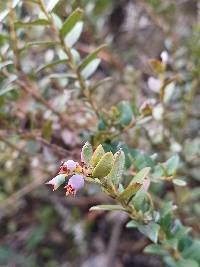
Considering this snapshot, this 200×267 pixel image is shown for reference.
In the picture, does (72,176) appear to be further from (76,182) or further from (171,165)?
(171,165)

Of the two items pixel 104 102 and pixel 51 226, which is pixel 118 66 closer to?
pixel 104 102

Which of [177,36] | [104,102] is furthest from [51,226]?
[177,36]

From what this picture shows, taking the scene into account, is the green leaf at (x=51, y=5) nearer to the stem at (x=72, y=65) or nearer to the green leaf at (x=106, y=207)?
the stem at (x=72, y=65)

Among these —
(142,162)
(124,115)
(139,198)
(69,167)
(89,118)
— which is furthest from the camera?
(89,118)

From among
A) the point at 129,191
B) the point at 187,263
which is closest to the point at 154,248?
the point at 187,263

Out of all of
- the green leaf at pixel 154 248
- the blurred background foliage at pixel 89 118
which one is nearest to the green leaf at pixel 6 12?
the blurred background foliage at pixel 89 118
